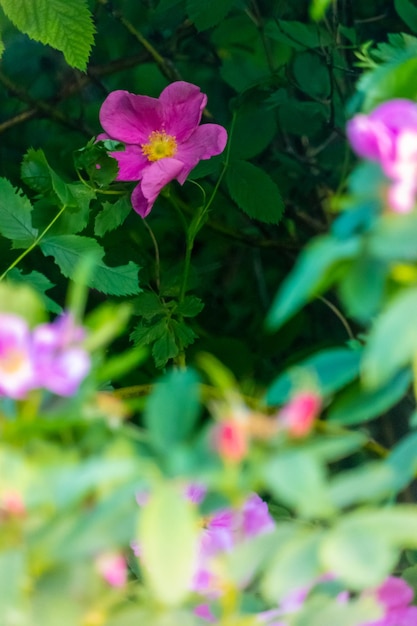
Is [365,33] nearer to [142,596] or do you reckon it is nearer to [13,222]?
[13,222]

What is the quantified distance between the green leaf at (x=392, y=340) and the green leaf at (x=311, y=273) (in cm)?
2

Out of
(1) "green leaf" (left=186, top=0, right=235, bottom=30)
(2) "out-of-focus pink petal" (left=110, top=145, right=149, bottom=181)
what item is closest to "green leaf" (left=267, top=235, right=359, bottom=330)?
(2) "out-of-focus pink petal" (left=110, top=145, right=149, bottom=181)

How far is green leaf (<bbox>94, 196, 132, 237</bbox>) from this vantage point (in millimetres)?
615

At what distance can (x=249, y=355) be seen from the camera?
0.77 metres

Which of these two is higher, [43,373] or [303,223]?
[43,373]

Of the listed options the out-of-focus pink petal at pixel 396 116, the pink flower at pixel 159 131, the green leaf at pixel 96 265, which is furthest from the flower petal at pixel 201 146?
the out-of-focus pink petal at pixel 396 116

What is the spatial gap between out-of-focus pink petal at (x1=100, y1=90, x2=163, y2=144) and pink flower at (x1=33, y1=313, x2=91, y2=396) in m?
0.42

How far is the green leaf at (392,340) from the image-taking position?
0.23 m

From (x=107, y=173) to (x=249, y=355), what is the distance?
222 millimetres

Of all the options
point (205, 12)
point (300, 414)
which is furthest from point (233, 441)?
point (205, 12)

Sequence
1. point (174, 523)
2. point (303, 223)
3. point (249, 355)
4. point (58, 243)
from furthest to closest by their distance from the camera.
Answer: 1. point (303, 223)
2. point (249, 355)
3. point (58, 243)
4. point (174, 523)

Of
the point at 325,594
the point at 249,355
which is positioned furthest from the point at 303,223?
Answer: the point at 325,594

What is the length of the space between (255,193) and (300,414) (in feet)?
1.57

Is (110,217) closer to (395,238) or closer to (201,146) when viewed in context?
(201,146)
